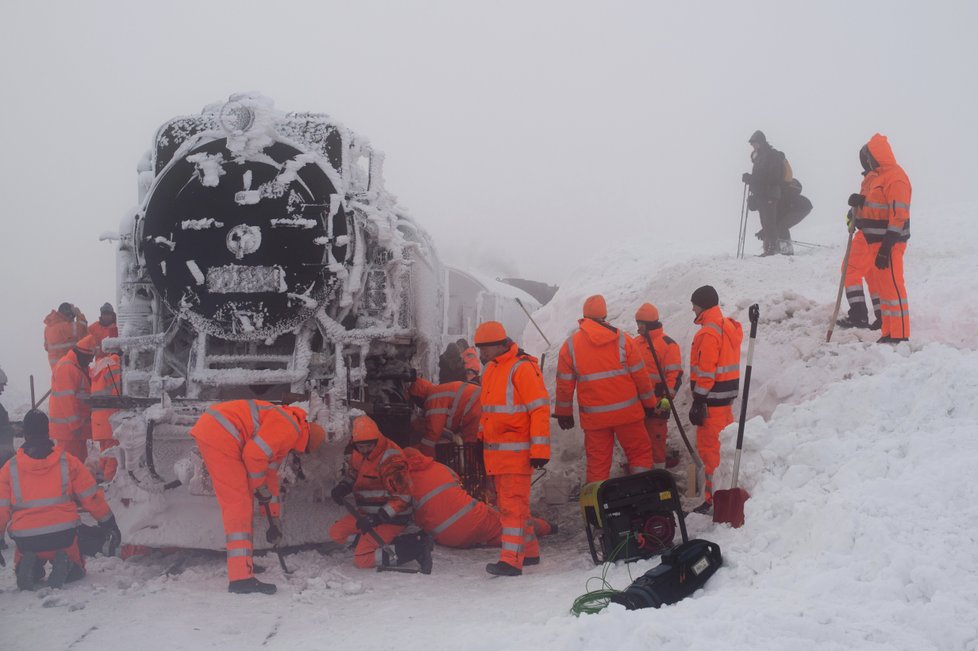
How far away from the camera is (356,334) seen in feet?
19.9

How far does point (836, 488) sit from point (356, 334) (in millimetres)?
3739

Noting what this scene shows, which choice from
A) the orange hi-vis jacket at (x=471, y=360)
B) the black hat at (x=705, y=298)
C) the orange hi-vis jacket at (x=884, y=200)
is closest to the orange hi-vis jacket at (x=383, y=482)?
the black hat at (x=705, y=298)

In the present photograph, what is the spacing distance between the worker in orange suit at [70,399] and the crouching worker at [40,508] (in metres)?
2.39

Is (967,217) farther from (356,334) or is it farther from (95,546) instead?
(95,546)

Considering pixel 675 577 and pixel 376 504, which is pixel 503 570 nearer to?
pixel 376 504

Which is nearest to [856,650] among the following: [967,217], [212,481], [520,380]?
[520,380]

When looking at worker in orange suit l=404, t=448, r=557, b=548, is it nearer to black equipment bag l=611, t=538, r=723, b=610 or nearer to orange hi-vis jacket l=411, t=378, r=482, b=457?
orange hi-vis jacket l=411, t=378, r=482, b=457

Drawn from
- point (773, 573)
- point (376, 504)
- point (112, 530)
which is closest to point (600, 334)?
point (376, 504)

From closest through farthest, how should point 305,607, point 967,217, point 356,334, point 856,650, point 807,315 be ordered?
point 856,650 → point 305,607 → point 356,334 → point 807,315 → point 967,217

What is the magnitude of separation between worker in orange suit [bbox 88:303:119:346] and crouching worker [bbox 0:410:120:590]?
324cm

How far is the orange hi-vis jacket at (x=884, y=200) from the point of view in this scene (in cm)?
627

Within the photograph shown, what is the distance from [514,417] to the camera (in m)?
5.33

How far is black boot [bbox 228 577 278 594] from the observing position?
4.88 metres

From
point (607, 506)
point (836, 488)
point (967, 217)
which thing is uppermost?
point (967, 217)
